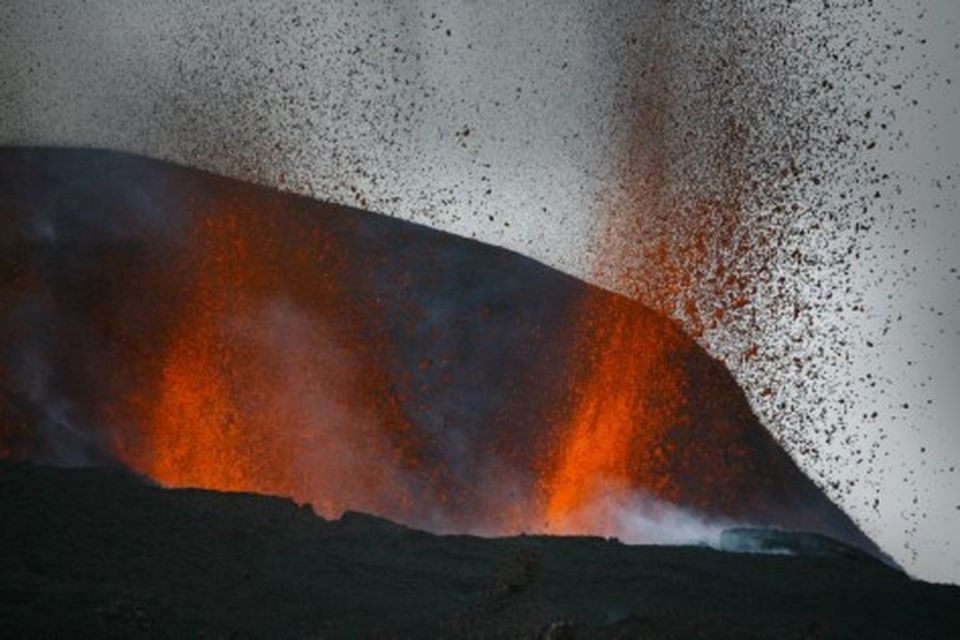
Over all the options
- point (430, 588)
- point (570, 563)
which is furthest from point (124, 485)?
point (570, 563)

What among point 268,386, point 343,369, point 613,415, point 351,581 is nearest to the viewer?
point 351,581

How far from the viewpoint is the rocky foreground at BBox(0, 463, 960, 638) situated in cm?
721

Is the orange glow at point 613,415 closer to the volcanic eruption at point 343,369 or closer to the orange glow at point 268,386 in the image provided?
the volcanic eruption at point 343,369

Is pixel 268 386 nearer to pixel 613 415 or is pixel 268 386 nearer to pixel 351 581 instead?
pixel 613 415

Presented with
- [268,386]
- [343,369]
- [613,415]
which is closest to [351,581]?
[268,386]

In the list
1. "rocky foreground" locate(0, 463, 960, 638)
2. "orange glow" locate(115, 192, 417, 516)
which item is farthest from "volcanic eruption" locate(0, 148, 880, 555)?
"rocky foreground" locate(0, 463, 960, 638)

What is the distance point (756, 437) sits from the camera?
739 inches

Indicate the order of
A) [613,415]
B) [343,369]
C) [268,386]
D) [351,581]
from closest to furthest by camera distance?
[351,581] < [268,386] < [343,369] < [613,415]

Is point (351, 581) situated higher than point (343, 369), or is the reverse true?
point (343, 369)

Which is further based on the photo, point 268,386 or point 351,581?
point 268,386

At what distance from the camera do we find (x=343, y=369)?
1798cm

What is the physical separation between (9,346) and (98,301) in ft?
5.13

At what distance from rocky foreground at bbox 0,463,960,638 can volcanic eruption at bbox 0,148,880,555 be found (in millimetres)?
5454

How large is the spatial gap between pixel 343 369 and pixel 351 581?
9.64 m
